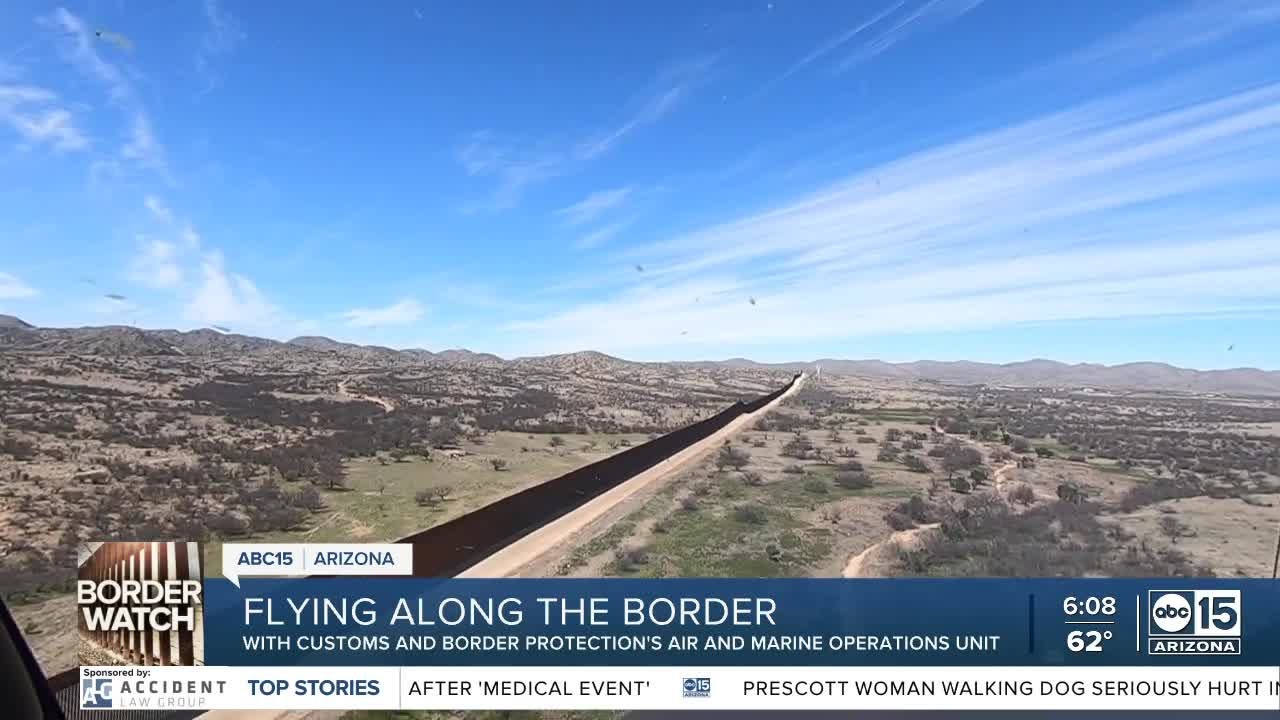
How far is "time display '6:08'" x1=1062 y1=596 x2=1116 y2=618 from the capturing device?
10.3 m

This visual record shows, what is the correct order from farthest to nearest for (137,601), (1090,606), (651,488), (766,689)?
1. (651,488)
2. (1090,606)
3. (766,689)
4. (137,601)

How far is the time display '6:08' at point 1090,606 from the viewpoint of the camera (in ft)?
33.7

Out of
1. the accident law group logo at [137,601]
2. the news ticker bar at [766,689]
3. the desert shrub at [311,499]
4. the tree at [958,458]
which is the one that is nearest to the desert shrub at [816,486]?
the tree at [958,458]

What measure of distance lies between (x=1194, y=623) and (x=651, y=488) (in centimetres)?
1651

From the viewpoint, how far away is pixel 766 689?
852 cm

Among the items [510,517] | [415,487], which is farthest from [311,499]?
[510,517]

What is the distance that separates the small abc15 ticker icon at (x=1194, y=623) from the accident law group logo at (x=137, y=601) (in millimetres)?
11866

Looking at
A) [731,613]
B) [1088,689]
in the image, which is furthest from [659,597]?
[1088,689]

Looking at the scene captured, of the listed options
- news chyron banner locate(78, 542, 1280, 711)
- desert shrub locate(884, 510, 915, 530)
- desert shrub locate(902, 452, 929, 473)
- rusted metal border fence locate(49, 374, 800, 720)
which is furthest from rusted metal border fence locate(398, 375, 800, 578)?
desert shrub locate(902, 452, 929, 473)

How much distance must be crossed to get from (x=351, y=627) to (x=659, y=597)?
4.75 metres

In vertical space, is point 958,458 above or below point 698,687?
below

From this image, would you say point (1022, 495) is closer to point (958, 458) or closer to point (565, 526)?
point (958, 458)

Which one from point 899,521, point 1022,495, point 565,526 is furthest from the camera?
point 1022,495

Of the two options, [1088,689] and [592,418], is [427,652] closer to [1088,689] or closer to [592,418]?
[1088,689]
